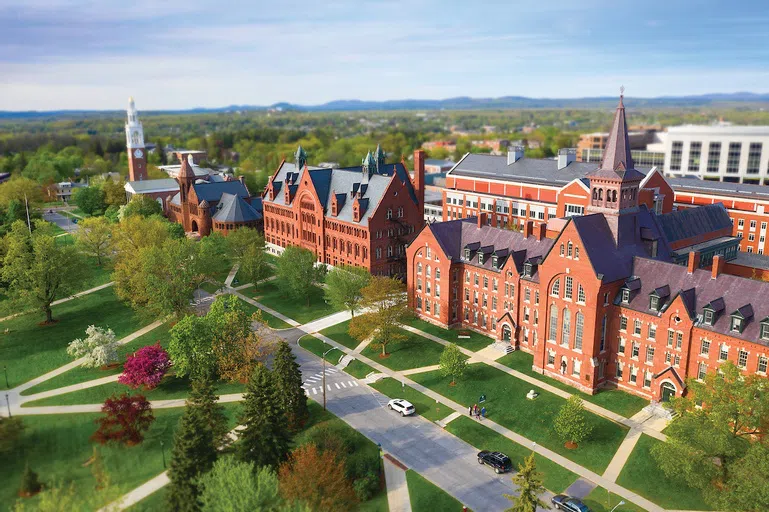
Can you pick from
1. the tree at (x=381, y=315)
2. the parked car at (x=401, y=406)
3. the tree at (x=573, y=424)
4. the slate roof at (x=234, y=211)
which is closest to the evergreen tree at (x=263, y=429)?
the parked car at (x=401, y=406)

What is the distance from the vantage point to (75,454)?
54.9 m

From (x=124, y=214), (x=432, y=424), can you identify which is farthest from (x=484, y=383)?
(x=124, y=214)

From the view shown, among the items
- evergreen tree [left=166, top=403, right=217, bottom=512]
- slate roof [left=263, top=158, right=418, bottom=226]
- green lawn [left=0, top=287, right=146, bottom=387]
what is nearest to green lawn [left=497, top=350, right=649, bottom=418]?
evergreen tree [left=166, top=403, right=217, bottom=512]

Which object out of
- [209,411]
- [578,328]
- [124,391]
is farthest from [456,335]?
[124,391]

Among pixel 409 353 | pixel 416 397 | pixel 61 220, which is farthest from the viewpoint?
pixel 61 220

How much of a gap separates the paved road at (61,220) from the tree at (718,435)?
14340 centimetres

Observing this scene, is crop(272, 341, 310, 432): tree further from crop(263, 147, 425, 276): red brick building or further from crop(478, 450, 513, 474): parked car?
crop(263, 147, 425, 276): red brick building

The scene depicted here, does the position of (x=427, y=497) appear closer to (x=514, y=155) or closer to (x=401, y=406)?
(x=401, y=406)

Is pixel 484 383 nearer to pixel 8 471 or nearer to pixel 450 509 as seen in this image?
pixel 450 509

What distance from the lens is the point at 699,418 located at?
47.8 metres

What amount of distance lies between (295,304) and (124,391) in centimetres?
3217

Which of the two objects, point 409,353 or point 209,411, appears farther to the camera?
point 409,353

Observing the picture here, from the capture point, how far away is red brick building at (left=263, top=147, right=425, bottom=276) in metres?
99.0

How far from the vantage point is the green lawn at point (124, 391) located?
214ft
